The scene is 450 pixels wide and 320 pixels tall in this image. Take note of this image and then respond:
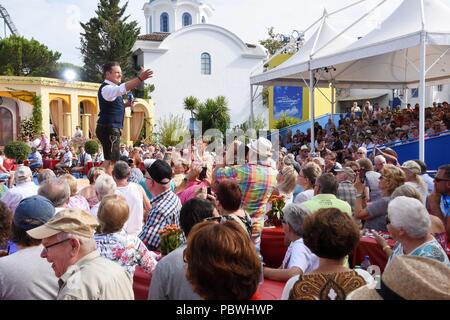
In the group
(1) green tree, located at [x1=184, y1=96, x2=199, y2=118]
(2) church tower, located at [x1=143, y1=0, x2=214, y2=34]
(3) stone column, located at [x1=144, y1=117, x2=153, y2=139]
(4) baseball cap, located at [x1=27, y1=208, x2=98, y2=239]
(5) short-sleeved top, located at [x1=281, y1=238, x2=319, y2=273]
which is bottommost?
(5) short-sleeved top, located at [x1=281, y1=238, x2=319, y2=273]

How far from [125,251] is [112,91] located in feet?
9.61

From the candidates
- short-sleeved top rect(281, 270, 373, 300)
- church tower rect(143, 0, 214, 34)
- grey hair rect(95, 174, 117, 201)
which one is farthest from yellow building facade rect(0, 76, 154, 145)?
church tower rect(143, 0, 214, 34)

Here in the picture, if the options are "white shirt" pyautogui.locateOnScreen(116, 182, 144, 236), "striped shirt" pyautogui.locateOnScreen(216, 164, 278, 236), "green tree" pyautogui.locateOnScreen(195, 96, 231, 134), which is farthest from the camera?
"green tree" pyautogui.locateOnScreen(195, 96, 231, 134)

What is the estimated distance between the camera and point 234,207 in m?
4.02

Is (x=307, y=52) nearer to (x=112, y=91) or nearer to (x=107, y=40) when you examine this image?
(x=112, y=91)

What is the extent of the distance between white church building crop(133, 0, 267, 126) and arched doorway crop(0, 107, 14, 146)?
15.4 m

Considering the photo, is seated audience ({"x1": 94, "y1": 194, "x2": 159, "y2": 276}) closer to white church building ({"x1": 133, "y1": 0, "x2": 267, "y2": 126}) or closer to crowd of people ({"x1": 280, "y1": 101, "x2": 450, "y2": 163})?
crowd of people ({"x1": 280, "y1": 101, "x2": 450, "y2": 163})

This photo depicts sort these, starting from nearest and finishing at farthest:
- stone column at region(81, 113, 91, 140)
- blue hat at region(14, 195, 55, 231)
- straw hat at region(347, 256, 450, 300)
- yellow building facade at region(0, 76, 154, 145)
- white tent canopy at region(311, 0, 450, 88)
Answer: straw hat at region(347, 256, 450, 300), blue hat at region(14, 195, 55, 231), white tent canopy at region(311, 0, 450, 88), yellow building facade at region(0, 76, 154, 145), stone column at region(81, 113, 91, 140)

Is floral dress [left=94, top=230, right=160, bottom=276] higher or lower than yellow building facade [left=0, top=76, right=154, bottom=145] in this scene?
lower

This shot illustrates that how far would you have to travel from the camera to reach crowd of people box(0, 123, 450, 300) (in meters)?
2.15

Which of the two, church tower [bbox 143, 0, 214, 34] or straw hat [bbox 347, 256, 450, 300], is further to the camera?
church tower [bbox 143, 0, 214, 34]

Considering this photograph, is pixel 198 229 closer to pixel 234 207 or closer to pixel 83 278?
pixel 83 278

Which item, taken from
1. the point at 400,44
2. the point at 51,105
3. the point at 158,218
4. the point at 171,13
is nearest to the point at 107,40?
the point at 51,105
